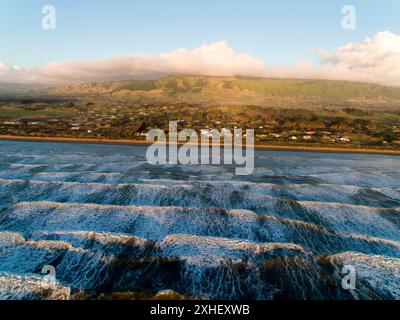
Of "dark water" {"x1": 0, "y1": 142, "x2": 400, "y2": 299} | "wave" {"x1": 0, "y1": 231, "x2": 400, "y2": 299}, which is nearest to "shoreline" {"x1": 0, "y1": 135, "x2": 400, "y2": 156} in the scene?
"dark water" {"x1": 0, "y1": 142, "x2": 400, "y2": 299}

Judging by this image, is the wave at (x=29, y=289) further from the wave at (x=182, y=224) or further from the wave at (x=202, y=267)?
the wave at (x=182, y=224)

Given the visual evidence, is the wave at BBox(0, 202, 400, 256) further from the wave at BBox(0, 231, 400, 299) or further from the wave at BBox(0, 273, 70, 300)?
the wave at BBox(0, 273, 70, 300)

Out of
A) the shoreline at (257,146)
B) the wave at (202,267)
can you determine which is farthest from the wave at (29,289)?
the shoreline at (257,146)

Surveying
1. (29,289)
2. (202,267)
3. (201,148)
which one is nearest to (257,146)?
(201,148)

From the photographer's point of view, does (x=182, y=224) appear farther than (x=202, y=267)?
Yes

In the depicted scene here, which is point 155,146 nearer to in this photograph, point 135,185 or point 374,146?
point 135,185

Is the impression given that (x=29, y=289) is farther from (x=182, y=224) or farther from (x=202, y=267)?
(x=182, y=224)
